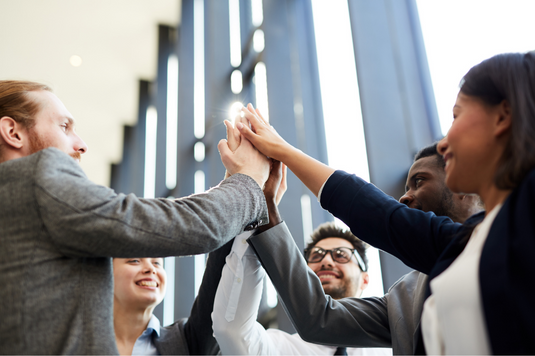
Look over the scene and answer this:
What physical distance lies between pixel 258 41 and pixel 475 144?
3.58m

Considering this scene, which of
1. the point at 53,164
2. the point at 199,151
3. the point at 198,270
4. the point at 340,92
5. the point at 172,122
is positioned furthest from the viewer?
the point at 172,122

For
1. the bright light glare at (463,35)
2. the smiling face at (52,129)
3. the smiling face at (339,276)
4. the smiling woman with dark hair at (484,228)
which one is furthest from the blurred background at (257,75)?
the smiling woman with dark hair at (484,228)

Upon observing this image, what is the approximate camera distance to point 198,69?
607 centimetres

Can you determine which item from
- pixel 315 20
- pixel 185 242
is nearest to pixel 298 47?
pixel 315 20

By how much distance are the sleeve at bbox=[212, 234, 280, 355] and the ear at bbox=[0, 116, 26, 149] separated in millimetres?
749

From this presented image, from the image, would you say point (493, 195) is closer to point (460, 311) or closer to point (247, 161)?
point (460, 311)

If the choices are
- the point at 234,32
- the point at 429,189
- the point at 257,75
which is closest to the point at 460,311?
the point at 429,189

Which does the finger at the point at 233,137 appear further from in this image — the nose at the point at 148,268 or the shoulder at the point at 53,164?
the nose at the point at 148,268

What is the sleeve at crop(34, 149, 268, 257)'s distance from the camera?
921 mm

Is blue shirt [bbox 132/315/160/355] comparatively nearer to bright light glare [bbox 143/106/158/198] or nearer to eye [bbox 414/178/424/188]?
eye [bbox 414/178/424/188]

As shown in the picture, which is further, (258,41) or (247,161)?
(258,41)

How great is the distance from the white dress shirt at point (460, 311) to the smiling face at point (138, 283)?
4.94 ft

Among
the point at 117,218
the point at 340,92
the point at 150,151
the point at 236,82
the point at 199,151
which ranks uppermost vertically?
the point at 150,151

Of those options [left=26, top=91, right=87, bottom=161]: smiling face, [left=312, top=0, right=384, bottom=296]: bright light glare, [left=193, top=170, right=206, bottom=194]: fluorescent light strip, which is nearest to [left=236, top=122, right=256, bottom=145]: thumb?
[left=26, top=91, right=87, bottom=161]: smiling face
